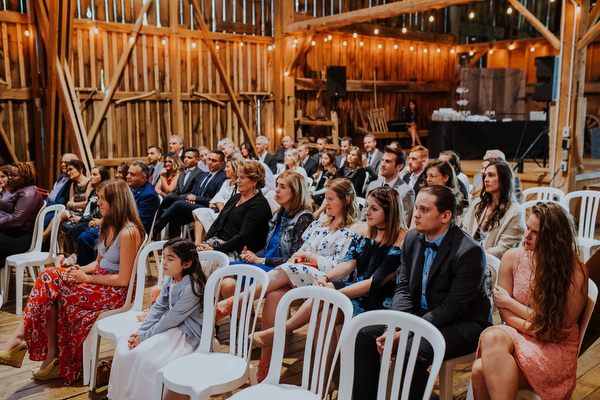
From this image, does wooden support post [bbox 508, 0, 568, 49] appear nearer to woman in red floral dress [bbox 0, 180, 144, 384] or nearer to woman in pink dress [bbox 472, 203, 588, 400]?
woman in pink dress [bbox 472, 203, 588, 400]

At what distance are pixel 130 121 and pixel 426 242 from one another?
7297mm

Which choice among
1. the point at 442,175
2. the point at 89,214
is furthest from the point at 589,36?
the point at 89,214

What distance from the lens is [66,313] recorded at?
126 inches

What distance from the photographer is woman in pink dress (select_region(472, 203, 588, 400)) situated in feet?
7.07

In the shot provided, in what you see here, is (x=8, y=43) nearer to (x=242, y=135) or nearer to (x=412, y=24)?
(x=242, y=135)

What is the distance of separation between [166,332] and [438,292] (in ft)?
4.35

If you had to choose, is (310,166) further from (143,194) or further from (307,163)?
(143,194)

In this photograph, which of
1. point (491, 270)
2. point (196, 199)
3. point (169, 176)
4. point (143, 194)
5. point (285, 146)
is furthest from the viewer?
point (285, 146)

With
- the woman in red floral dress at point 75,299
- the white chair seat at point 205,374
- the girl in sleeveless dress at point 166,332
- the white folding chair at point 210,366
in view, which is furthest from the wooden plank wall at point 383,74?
the white chair seat at point 205,374

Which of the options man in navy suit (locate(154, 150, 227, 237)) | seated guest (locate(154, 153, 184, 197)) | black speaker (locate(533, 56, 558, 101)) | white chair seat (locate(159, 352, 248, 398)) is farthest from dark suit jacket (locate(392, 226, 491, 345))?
black speaker (locate(533, 56, 558, 101))

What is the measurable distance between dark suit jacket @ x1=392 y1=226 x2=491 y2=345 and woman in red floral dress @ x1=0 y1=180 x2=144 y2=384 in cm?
167

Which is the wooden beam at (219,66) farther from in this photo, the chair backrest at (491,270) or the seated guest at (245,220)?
the chair backrest at (491,270)

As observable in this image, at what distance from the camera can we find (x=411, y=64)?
1241 cm

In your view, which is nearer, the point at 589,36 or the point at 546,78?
the point at 589,36
